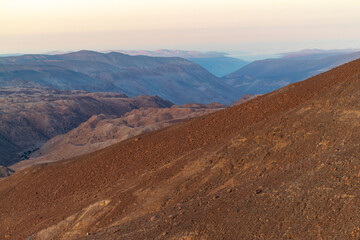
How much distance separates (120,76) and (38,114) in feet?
263

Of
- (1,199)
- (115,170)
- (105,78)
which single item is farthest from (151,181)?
(105,78)

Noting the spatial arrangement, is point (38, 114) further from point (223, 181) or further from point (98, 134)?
point (223, 181)

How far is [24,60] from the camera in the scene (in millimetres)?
156625

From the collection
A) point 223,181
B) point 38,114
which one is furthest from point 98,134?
point 223,181

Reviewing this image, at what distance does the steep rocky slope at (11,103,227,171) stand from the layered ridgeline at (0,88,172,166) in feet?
18.1

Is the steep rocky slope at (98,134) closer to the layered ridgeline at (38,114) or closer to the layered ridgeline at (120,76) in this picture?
the layered ridgeline at (38,114)

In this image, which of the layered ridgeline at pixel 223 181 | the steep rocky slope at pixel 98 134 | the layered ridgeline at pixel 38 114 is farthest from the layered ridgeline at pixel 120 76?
the layered ridgeline at pixel 223 181

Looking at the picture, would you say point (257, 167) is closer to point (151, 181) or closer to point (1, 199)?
point (151, 181)

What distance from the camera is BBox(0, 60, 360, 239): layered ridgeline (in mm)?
8516

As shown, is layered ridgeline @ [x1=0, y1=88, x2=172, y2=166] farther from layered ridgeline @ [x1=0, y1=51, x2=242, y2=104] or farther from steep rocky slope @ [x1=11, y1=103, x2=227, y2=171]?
layered ridgeline @ [x1=0, y1=51, x2=242, y2=104]

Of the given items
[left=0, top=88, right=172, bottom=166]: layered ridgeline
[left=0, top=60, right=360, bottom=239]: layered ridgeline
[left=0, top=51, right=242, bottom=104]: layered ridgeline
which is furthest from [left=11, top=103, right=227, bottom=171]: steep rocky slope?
[left=0, top=51, right=242, bottom=104]: layered ridgeline

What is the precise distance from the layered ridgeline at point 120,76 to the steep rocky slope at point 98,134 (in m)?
63.7

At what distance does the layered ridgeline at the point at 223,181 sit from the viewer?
852cm

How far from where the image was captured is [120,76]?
148 metres
